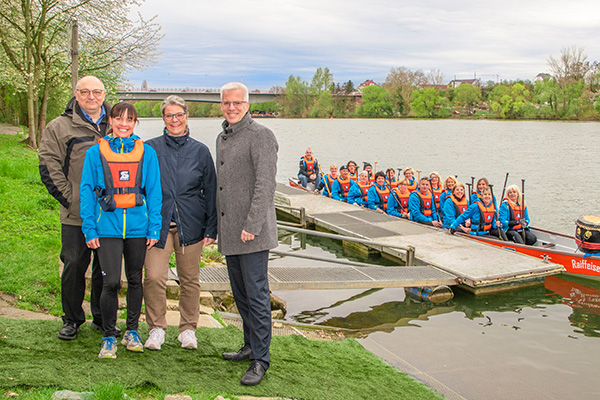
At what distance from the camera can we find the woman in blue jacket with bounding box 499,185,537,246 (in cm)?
1161

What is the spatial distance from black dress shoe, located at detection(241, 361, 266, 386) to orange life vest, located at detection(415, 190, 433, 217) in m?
10.5

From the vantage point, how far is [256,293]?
377 cm

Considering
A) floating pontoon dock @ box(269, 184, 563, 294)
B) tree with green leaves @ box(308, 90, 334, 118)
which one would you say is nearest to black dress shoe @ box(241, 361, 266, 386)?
floating pontoon dock @ box(269, 184, 563, 294)

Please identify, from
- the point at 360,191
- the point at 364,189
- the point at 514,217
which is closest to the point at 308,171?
the point at 360,191

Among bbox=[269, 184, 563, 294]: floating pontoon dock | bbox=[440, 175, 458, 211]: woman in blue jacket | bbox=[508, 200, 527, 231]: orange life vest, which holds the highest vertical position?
bbox=[440, 175, 458, 211]: woman in blue jacket

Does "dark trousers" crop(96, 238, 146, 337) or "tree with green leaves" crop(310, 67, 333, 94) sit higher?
"tree with green leaves" crop(310, 67, 333, 94)

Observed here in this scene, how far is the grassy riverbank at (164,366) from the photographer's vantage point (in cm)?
339

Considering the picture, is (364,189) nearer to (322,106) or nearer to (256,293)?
(256,293)

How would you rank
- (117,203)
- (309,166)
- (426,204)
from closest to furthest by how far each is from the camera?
(117,203) → (426,204) → (309,166)

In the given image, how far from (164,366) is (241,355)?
1.89 feet

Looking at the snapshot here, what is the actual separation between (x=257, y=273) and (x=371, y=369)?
178 cm

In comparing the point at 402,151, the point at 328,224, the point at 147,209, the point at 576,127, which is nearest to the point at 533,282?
the point at 328,224

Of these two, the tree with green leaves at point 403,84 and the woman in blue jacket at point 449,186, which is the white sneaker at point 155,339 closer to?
the woman in blue jacket at point 449,186

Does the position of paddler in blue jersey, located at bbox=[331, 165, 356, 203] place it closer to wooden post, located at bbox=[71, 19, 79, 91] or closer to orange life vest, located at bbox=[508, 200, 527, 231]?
orange life vest, located at bbox=[508, 200, 527, 231]
